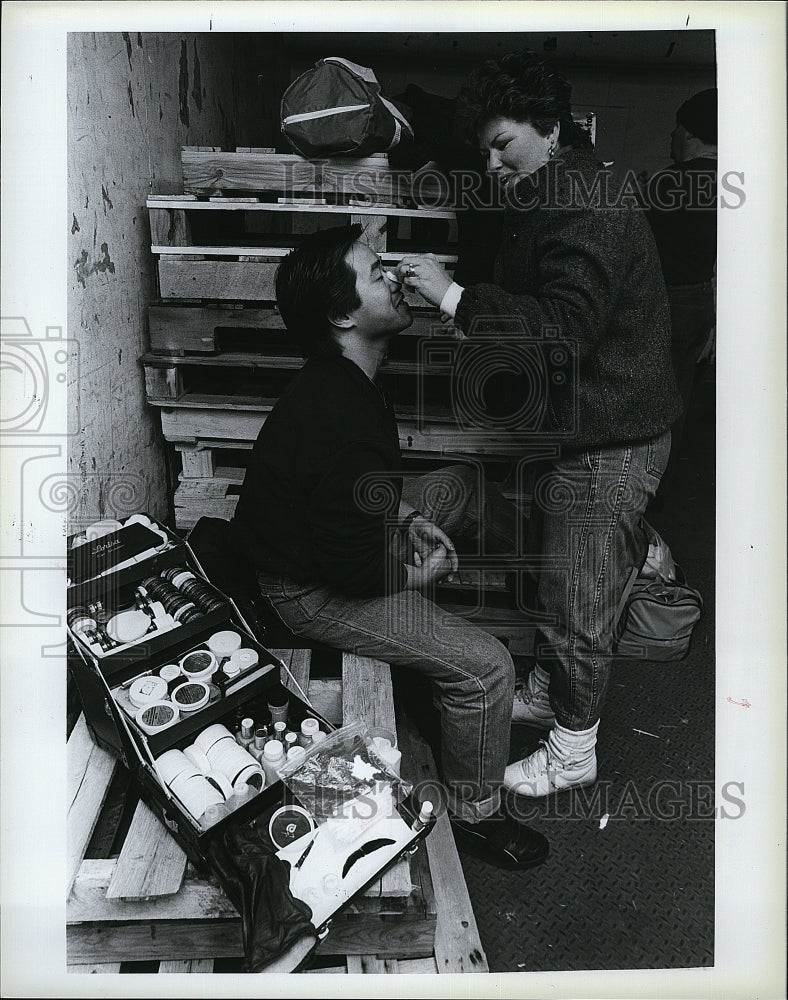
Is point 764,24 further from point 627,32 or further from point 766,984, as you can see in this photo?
point 766,984

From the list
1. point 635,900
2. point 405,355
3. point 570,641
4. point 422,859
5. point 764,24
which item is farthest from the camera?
point 405,355

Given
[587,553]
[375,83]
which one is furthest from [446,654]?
[375,83]

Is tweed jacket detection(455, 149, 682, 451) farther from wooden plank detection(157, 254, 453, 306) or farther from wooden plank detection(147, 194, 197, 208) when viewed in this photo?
wooden plank detection(147, 194, 197, 208)

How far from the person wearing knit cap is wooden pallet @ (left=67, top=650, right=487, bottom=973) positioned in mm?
1747

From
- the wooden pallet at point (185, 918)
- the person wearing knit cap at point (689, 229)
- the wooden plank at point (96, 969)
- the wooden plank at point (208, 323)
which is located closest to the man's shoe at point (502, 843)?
the wooden pallet at point (185, 918)

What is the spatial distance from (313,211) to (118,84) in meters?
0.70

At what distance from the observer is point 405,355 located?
2688 millimetres

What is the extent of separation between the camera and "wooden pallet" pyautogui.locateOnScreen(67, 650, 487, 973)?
1.71m

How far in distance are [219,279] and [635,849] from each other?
234cm

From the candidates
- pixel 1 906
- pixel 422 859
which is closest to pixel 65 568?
pixel 1 906

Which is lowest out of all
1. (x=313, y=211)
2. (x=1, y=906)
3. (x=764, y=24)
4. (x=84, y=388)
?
(x=1, y=906)

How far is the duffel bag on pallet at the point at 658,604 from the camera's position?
102 inches

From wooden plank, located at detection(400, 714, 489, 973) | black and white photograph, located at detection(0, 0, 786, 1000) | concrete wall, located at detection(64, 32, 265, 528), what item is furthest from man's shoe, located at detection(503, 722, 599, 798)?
concrete wall, located at detection(64, 32, 265, 528)

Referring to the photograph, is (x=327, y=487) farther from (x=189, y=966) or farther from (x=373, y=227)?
(x=189, y=966)
